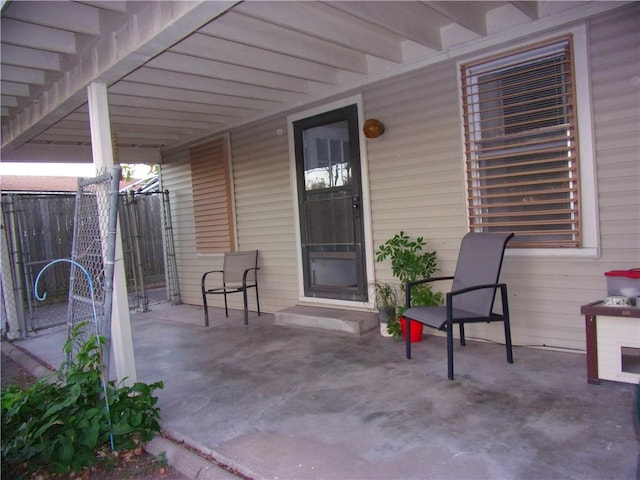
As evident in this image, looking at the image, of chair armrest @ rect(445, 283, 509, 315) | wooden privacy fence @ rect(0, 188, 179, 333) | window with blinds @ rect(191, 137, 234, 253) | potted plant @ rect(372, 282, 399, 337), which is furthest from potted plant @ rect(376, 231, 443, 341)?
wooden privacy fence @ rect(0, 188, 179, 333)

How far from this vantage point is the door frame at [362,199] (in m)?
4.35

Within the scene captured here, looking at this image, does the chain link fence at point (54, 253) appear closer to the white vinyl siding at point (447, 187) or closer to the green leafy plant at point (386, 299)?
the white vinyl siding at point (447, 187)

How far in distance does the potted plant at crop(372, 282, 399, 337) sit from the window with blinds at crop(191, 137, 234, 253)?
2.43m

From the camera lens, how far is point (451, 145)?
3.73 metres

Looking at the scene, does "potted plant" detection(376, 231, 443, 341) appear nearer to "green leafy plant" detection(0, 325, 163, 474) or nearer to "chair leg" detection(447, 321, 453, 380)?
"chair leg" detection(447, 321, 453, 380)

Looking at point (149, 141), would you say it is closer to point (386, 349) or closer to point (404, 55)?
point (404, 55)

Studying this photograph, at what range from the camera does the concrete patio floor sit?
6.52 ft

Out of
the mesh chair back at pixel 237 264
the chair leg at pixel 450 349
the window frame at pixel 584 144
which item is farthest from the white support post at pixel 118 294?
the window frame at pixel 584 144

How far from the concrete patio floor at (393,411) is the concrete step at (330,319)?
191 mm

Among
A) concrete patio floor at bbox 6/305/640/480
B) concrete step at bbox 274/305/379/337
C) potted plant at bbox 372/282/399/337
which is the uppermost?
potted plant at bbox 372/282/399/337

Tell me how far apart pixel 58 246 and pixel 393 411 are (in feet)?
21.9

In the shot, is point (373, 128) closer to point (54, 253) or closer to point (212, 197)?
point (212, 197)

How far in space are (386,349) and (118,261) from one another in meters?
2.13

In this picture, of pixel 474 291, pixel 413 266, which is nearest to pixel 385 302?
pixel 413 266
